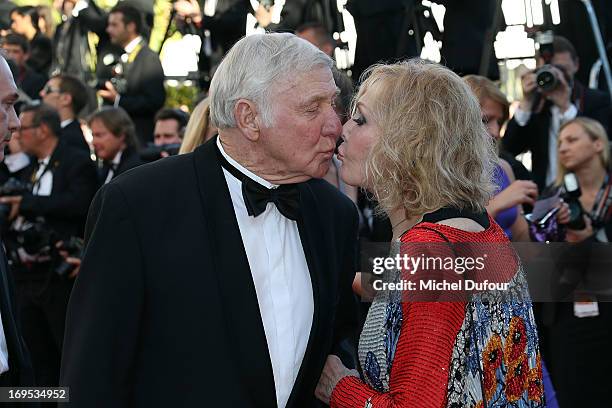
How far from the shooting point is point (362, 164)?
3.10m

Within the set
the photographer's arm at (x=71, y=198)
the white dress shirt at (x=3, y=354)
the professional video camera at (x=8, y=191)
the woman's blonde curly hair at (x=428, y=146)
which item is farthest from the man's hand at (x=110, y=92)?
the woman's blonde curly hair at (x=428, y=146)

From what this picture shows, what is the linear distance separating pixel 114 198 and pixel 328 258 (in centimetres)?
71

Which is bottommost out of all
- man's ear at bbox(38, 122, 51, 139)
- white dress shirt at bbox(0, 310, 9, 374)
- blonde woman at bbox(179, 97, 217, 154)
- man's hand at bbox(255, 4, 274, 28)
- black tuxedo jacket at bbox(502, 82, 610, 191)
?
white dress shirt at bbox(0, 310, 9, 374)

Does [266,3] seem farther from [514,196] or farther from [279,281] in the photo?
[279,281]

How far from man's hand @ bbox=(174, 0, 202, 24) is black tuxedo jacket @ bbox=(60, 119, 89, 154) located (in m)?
1.87

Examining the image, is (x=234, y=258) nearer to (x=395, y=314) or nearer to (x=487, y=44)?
(x=395, y=314)

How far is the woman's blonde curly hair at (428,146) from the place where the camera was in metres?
2.90

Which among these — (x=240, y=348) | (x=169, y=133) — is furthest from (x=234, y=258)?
(x=169, y=133)

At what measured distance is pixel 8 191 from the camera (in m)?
7.29

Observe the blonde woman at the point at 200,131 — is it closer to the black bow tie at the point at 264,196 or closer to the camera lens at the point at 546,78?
the black bow tie at the point at 264,196

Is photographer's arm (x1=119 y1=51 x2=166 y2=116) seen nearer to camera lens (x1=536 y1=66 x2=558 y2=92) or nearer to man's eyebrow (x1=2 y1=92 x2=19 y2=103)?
camera lens (x1=536 y1=66 x2=558 y2=92)

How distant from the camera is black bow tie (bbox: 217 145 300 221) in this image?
10.1 feet

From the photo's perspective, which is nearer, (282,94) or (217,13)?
(282,94)

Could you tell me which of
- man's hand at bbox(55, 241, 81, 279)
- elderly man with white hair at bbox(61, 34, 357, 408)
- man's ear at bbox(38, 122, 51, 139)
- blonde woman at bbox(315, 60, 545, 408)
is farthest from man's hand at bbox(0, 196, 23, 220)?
blonde woman at bbox(315, 60, 545, 408)
